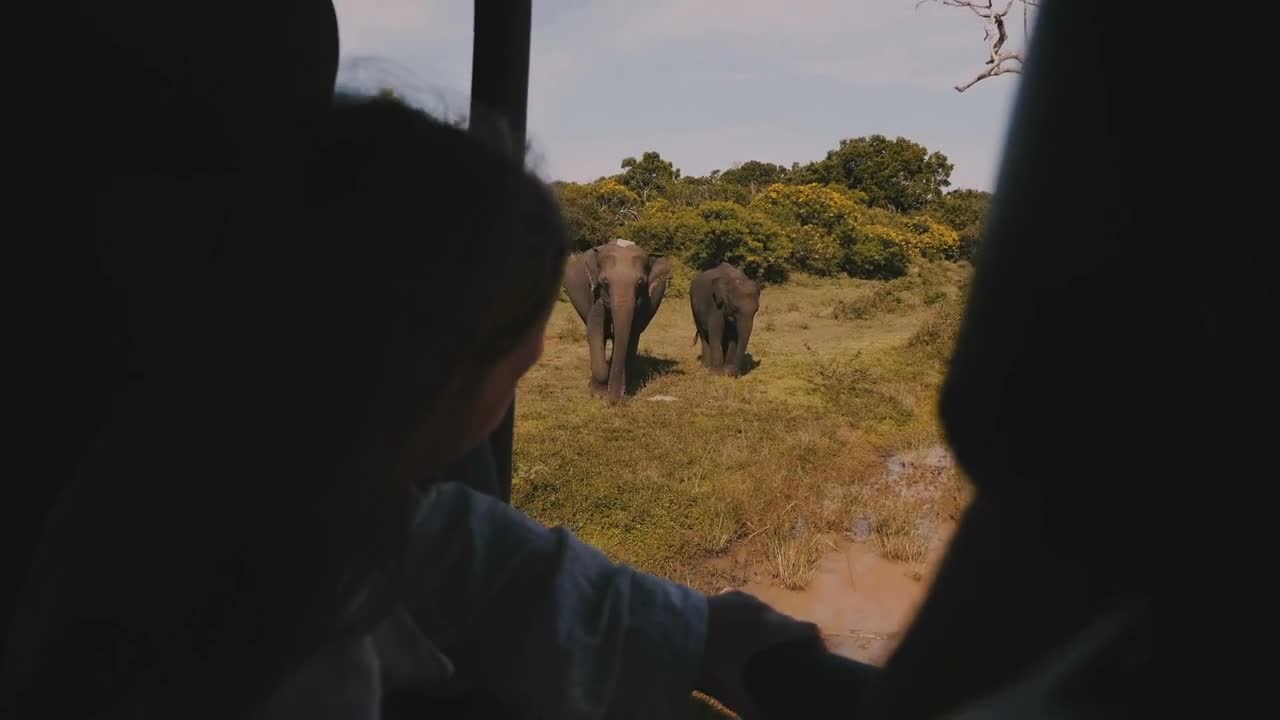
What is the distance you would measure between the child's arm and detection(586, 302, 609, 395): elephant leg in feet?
22.6

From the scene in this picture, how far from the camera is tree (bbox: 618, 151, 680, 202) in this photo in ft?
66.4

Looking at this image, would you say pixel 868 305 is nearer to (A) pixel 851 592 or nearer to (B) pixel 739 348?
(B) pixel 739 348

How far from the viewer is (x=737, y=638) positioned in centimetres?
64

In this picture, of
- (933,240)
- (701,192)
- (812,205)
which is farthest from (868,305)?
(701,192)

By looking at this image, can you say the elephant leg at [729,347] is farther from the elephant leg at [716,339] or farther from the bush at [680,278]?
the bush at [680,278]

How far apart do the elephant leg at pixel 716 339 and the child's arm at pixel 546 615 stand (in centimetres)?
819

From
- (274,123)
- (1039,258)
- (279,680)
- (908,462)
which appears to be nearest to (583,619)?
(279,680)

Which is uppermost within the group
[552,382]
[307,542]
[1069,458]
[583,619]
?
[1069,458]

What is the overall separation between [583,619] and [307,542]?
0.25 metres

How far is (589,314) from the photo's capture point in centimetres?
796

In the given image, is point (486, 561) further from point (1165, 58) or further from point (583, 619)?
point (1165, 58)

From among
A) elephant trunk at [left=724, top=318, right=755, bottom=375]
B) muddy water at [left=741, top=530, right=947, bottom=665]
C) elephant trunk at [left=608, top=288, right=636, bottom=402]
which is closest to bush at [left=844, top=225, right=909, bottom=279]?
elephant trunk at [left=724, top=318, right=755, bottom=375]

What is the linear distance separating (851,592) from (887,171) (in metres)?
15.2

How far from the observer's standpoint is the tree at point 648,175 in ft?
66.4
